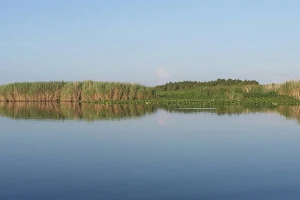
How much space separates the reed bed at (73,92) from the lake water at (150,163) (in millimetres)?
25052

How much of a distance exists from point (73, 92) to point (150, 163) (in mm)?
33140

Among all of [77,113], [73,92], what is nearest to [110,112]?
[77,113]

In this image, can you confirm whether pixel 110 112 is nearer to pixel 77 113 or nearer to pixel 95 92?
pixel 77 113

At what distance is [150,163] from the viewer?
9344 millimetres

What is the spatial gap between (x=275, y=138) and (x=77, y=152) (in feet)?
19.9

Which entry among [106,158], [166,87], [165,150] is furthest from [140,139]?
[166,87]

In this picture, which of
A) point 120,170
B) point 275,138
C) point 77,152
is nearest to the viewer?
point 120,170

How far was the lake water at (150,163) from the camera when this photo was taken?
7.11 metres

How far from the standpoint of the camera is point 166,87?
258ft

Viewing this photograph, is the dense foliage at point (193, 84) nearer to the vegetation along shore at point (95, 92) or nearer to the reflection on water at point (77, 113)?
the vegetation along shore at point (95, 92)

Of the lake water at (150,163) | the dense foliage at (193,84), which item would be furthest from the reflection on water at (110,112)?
the dense foliage at (193,84)

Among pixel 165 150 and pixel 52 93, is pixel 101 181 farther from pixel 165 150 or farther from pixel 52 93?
pixel 52 93

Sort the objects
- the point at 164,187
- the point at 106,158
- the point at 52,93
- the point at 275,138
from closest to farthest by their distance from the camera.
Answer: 1. the point at 164,187
2. the point at 106,158
3. the point at 275,138
4. the point at 52,93

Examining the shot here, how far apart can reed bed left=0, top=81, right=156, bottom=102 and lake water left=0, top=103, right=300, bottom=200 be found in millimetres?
25052
